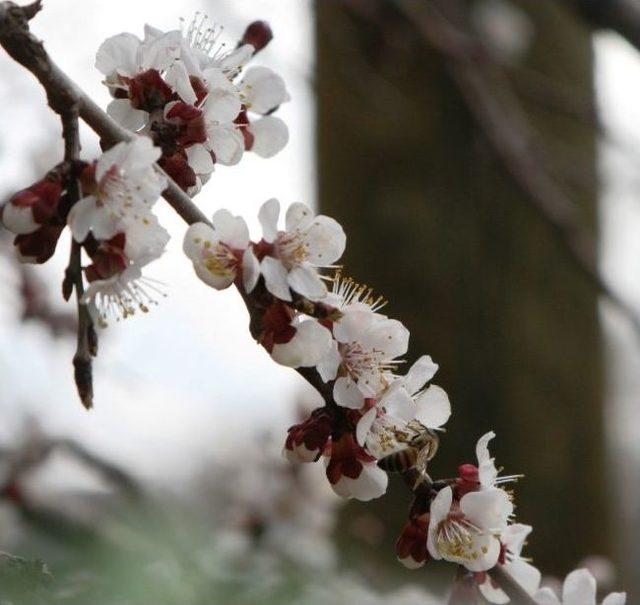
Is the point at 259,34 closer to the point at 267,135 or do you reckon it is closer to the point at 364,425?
the point at 267,135

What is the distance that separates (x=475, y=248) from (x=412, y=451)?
1.66m

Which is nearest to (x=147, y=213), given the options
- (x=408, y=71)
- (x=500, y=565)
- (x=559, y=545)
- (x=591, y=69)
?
(x=500, y=565)

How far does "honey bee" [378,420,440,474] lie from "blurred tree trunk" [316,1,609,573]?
4.74 ft

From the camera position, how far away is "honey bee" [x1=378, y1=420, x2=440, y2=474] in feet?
1.74

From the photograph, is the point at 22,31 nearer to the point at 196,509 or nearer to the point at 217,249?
the point at 217,249

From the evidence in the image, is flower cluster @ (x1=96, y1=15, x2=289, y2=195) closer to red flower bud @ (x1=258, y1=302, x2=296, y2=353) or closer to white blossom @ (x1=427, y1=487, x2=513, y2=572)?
red flower bud @ (x1=258, y1=302, x2=296, y2=353)

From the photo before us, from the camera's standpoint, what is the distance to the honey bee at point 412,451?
1.74ft

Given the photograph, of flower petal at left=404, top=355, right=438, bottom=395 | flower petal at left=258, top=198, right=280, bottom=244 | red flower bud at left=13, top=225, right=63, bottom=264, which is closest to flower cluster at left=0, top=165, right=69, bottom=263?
red flower bud at left=13, top=225, right=63, bottom=264

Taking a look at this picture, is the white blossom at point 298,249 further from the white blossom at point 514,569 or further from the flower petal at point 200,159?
the white blossom at point 514,569

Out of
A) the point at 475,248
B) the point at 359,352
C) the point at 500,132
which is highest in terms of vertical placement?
the point at 359,352

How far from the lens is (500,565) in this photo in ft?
1.95

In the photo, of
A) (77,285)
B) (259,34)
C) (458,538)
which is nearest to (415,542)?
(458,538)

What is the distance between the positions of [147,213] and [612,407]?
1.92 m

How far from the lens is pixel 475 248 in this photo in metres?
2.16
